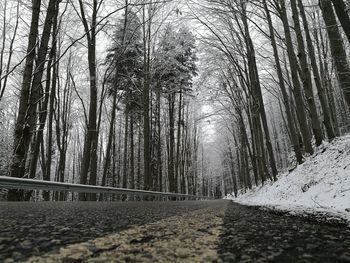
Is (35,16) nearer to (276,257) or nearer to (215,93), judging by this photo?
(276,257)

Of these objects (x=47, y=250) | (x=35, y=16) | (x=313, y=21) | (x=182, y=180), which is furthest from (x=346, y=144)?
(x=182, y=180)

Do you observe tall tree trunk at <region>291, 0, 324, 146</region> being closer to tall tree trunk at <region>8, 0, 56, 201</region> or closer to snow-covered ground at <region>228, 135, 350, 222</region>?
snow-covered ground at <region>228, 135, 350, 222</region>

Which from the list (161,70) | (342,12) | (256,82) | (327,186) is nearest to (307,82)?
(342,12)

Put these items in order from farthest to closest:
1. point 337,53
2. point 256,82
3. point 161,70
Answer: point 161,70 < point 256,82 < point 337,53

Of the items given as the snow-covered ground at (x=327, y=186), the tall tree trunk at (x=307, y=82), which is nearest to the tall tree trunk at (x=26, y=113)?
the snow-covered ground at (x=327, y=186)

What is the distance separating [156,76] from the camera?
2298 cm

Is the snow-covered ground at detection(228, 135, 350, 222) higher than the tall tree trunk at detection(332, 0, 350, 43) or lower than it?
lower

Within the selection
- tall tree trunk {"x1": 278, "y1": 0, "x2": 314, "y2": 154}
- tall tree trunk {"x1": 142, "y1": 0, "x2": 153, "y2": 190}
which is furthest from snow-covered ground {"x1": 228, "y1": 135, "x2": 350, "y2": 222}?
tall tree trunk {"x1": 142, "y1": 0, "x2": 153, "y2": 190}

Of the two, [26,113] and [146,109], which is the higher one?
[146,109]

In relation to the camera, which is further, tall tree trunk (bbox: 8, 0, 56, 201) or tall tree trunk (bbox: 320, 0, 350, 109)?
tall tree trunk (bbox: 320, 0, 350, 109)

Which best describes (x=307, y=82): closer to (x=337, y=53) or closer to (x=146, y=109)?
(x=337, y=53)

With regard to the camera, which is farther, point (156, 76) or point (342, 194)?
point (156, 76)

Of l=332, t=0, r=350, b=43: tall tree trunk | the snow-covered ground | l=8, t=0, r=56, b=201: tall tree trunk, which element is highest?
Result: l=332, t=0, r=350, b=43: tall tree trunk

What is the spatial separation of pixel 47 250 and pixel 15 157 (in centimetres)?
623
